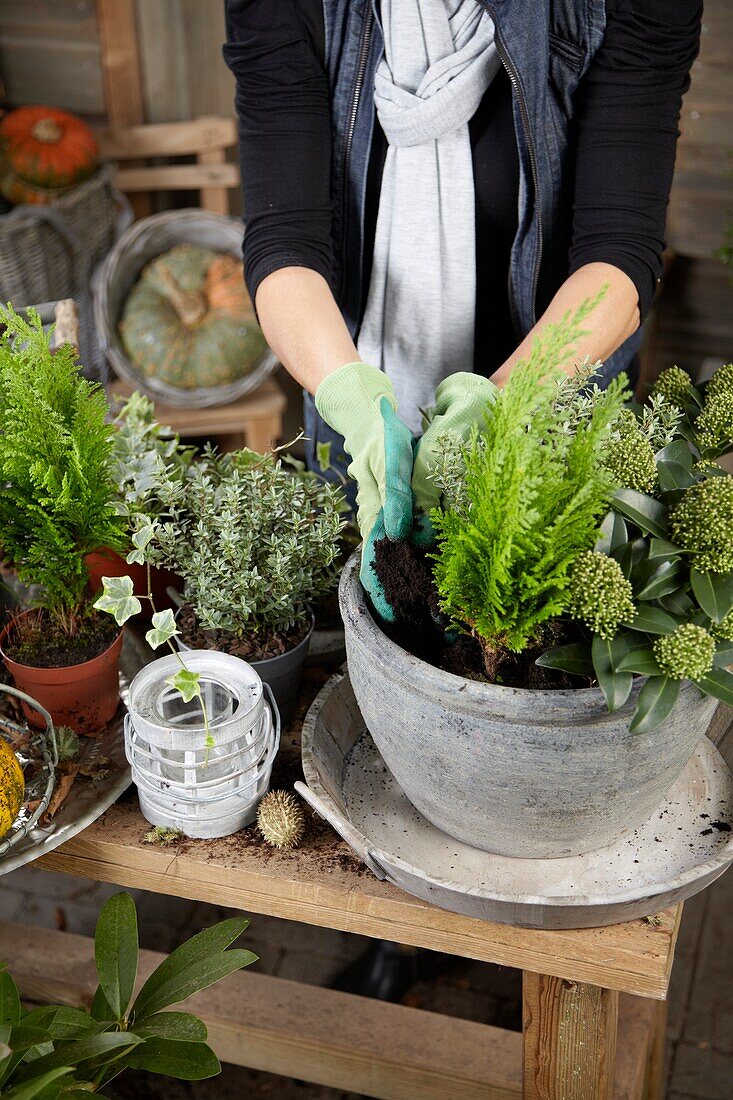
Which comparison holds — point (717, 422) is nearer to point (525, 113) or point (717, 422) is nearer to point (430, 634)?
point (430, 634)

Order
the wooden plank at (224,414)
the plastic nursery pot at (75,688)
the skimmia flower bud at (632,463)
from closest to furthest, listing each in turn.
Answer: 1. the skimmia flower bud at (632,463)
2. the plastic nursery pot at (75,688)
3. the wooden plank at (224,414)

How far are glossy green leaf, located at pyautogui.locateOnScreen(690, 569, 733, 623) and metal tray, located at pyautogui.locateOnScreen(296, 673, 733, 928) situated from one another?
20 centimetres

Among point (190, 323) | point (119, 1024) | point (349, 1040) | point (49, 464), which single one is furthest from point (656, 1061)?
point (190, 323)

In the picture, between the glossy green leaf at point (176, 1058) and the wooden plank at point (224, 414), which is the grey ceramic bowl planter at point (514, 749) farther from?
the wooden plank at point (224, 414)

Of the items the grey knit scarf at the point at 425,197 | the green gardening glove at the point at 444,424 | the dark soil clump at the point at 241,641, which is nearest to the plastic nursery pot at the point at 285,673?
the dark soil clump at the point at 241,641

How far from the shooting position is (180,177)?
252cm

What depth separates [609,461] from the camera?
696 millimetres

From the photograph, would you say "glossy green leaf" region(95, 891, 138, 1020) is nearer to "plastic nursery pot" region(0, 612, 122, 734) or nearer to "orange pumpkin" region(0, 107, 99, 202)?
"plastic nursery pot" region(0, 612, 122, 734)

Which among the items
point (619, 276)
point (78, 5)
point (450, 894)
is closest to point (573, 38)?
point (619, 276)

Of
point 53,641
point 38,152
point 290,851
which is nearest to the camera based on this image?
point 290,851

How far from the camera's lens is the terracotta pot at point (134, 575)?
101cm

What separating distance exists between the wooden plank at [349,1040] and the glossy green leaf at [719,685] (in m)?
0.84

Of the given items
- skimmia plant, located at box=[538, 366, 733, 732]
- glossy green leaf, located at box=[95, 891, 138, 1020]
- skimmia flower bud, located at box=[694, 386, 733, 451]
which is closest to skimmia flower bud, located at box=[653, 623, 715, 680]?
skimmia plant, located at box=[538, 366, 733, 732]

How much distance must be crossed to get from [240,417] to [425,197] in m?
1.20
